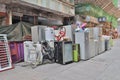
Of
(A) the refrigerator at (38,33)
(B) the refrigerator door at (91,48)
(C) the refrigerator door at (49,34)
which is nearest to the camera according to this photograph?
(A) the refrigerator at (38,33)

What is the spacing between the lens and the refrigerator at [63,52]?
6.01 m

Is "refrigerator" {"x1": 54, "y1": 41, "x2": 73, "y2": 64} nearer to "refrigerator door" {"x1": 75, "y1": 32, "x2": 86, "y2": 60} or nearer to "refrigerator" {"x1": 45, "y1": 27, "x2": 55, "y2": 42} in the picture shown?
"refrigerator door" {"x1": 75, "y1": 32, "x2": 86, "y2": 60}

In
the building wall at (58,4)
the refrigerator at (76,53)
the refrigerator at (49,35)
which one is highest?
the building wall at (58,4)

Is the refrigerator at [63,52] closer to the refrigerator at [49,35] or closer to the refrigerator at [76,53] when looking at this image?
the refrigerator at [76,53]

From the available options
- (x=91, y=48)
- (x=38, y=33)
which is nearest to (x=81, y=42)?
(x=91, y=48)

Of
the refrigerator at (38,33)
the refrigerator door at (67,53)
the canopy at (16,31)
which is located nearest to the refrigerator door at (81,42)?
the refrigerator door at (67,53)

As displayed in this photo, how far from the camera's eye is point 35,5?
381 inches

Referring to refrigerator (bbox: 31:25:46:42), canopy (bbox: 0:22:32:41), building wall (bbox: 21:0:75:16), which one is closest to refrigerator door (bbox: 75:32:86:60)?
refrigerator (bbox: 31:25:46:42)

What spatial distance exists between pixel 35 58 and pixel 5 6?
4.30 meters

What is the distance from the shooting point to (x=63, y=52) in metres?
6.01

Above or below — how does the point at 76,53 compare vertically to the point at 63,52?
below

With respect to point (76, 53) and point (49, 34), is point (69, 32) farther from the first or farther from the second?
point (76, 53)

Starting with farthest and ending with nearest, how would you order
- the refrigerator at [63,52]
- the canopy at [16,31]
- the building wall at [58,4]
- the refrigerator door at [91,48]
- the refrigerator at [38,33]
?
the building wall at [58,4], the refrigerator door at [91,48], the canopy at [16,31], the refrigerator at [38,33], the refrigerator at [63,52]

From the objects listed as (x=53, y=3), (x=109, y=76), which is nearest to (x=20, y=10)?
(x=53, y=3)
